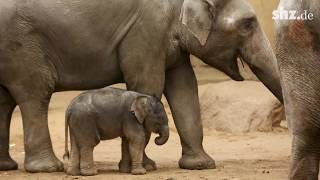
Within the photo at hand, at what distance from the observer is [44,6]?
8781mm

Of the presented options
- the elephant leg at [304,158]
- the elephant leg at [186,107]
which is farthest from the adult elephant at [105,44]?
the elephant leg at [304,158]

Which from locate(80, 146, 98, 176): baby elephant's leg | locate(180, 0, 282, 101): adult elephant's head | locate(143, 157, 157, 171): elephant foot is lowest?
locate(143, 157, 157, 171): elephant foot

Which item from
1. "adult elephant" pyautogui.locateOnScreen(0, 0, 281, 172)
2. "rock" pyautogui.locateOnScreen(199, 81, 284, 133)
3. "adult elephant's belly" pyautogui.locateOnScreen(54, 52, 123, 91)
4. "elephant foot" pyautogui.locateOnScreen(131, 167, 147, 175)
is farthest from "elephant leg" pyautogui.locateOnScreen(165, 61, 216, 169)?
"rock" pyautogui.locateOnScreen(199, 81, 284, 133)

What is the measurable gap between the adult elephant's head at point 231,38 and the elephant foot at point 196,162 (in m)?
0.83

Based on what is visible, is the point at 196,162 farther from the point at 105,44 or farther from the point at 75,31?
the point at 75,31

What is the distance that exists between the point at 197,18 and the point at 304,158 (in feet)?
9.75

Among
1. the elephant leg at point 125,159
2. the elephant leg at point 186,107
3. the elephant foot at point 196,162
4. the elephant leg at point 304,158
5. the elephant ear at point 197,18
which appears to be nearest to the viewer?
the elephant leg at point 304,158

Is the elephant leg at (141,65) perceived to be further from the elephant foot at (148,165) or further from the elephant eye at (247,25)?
the elephant eye at (247,25)

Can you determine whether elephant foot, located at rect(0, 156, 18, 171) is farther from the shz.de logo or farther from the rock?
the shz.de logo

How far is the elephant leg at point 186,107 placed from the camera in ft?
30.0

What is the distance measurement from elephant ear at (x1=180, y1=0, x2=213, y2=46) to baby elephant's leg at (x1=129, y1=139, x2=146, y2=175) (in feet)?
3.41

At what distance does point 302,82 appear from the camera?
5.71 metres

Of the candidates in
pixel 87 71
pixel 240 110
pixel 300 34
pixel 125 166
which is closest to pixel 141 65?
pixel 87 71

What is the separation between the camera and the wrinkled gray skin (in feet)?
18.3
